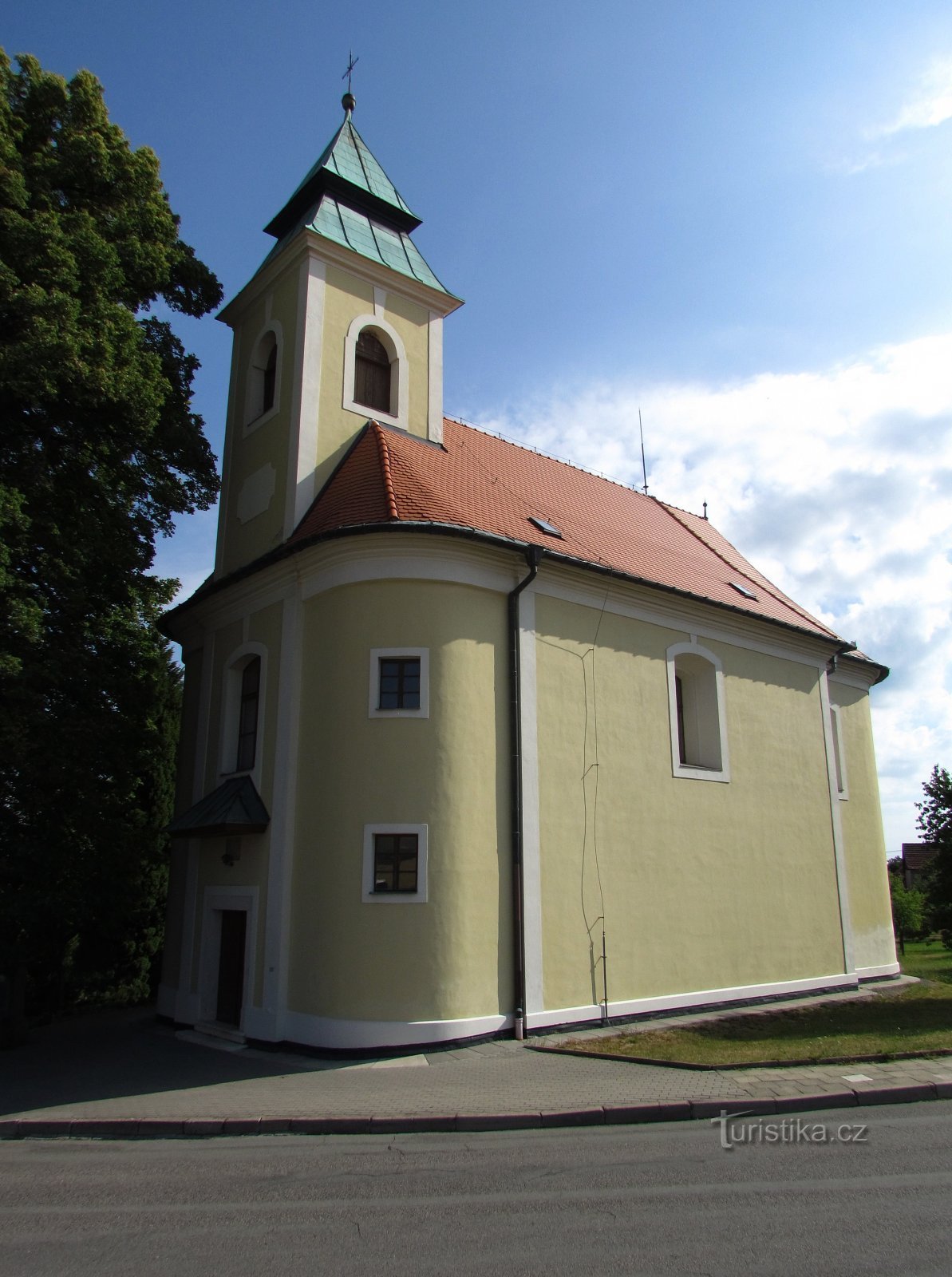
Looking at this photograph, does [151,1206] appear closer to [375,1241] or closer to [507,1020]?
[375,1241]

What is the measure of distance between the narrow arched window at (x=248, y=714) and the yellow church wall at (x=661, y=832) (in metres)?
4.68

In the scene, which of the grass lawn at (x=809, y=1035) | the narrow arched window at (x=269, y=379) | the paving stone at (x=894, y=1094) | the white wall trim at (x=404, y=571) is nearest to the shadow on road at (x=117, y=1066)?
the grass lawn at (x=809, y=1035)

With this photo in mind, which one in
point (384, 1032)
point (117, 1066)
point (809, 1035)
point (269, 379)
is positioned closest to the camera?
point (384, 1032)

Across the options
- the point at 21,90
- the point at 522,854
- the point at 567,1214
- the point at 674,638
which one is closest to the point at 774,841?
the point at 674,638

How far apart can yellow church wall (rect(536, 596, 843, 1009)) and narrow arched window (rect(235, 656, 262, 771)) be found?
468cm

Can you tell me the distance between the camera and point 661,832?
14.4m

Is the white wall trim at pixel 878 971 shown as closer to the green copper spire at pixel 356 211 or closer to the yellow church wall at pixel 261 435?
the yellow church wall at pixel 261 435

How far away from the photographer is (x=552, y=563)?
13.9m

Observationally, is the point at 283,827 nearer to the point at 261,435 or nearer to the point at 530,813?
the point at 530,813

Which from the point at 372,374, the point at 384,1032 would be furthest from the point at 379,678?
the point at 372,374

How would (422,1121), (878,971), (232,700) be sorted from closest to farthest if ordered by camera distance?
(422,1121) < (232,700) < (878,971)

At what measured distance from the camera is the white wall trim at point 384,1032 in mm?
11062

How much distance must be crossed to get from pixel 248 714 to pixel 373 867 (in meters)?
4.33

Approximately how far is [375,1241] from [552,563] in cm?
988
